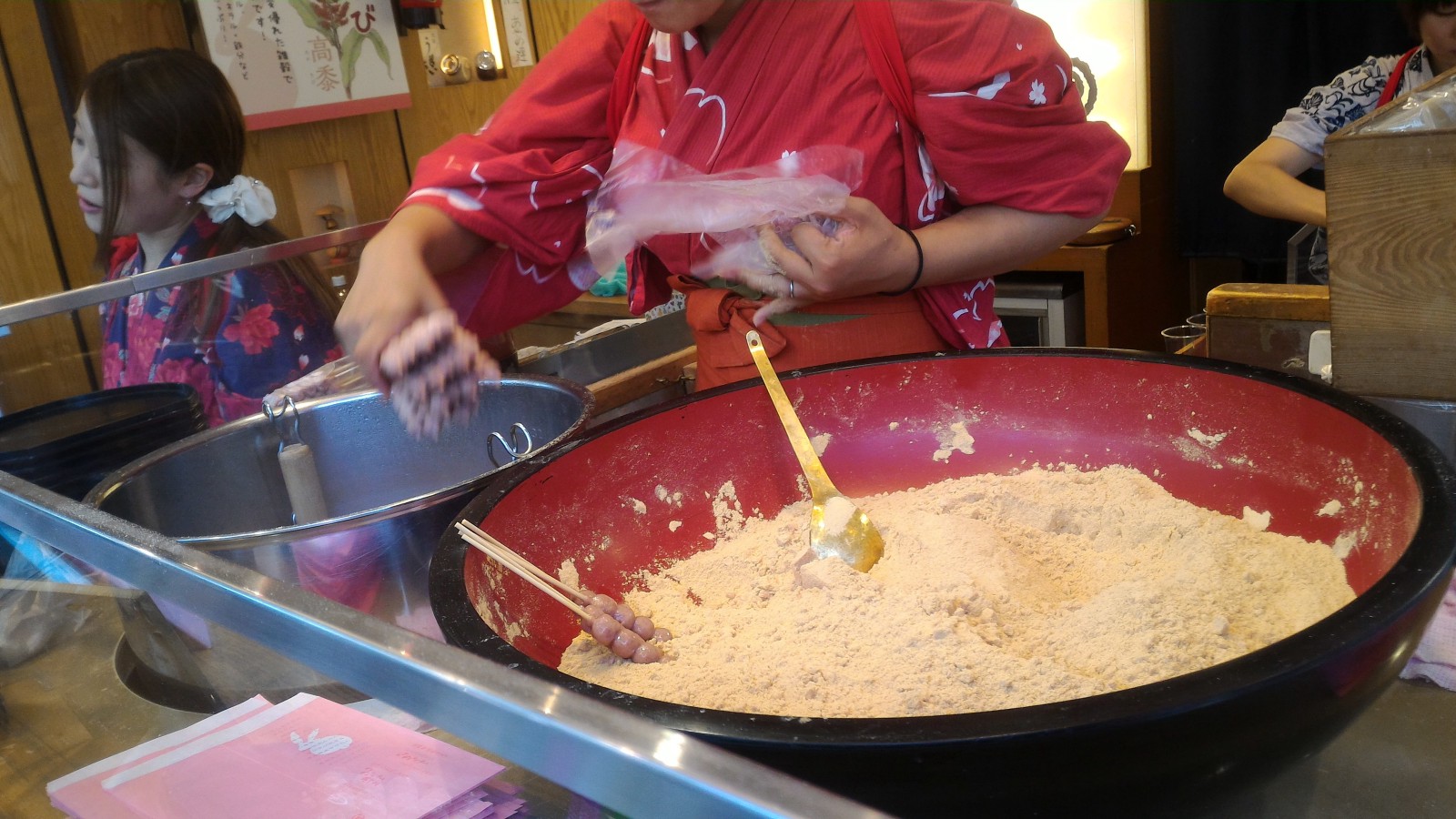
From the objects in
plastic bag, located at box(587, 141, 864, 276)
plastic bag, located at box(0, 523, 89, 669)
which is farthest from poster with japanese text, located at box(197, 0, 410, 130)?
plastic bag, located at box(0, 523, 89, 669)

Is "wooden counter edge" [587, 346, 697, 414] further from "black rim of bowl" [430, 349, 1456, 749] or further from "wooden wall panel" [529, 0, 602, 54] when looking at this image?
"wooden wall panel" [529, 0, 602, 54]

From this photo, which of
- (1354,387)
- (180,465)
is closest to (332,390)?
(180,465)

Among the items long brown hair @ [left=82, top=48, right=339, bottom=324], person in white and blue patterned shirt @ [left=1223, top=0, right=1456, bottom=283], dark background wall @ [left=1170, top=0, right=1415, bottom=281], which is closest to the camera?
long brown hair @ [left=82, top=48, right=339, bottom=324]

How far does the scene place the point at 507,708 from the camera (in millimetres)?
330

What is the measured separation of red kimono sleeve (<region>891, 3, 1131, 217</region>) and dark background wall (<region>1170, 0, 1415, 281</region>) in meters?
2.68

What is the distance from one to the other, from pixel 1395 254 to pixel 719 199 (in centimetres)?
56

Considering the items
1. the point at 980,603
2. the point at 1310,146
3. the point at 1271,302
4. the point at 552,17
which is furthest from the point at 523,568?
the point at 552,17

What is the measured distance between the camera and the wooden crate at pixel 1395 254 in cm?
83

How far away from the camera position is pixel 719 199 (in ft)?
3.01

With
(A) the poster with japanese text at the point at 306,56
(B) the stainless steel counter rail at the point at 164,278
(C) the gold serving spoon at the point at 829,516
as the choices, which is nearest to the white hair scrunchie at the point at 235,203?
(B) the stainless steel counter rail at the point at 164,278

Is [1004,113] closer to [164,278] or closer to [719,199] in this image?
[719,199]

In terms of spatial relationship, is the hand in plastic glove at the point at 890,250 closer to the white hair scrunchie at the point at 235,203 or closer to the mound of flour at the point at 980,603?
the mound of flour at the point at 980,603

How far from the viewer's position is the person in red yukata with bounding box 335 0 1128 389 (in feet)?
2.98

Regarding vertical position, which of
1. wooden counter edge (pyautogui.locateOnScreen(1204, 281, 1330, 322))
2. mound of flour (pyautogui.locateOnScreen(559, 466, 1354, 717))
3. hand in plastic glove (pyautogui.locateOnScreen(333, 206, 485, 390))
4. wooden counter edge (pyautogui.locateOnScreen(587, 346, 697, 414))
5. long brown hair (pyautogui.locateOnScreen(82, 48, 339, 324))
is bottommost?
wooden counter edge (pyautogui.locateOnScreen(587, 346, 697, 414))
